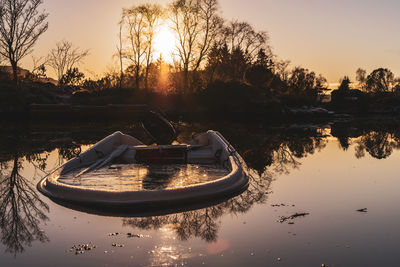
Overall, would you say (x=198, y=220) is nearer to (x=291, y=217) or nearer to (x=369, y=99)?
(x=291, y=217)

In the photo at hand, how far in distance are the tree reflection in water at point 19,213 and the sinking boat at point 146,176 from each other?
0.95ft

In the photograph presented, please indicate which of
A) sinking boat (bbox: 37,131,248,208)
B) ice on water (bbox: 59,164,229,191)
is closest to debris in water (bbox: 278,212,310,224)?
sinking boat (bbox: 37,131,248,208)

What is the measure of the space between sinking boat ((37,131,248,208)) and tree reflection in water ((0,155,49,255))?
291mm

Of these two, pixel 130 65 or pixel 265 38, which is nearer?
pixel 130 65

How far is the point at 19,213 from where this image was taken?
15.5 ft

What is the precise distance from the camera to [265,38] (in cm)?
5041

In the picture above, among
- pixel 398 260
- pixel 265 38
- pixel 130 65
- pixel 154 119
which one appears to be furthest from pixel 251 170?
pixel 265 38

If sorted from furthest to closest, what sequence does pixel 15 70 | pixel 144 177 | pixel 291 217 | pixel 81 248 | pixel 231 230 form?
pixel 15 70 → pixel 144 177 → pixel 291 217 → pixel 231 230 → pixel 81 248

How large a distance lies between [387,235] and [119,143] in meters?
7.10

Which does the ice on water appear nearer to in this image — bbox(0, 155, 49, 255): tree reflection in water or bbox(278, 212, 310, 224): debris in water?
bbox(0, 155, 49, 255): tree reflection in water

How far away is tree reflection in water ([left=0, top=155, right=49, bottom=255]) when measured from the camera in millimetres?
3809

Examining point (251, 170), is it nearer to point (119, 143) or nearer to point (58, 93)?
point (119, 143)

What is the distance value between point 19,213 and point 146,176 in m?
2.17

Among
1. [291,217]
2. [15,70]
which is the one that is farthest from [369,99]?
[291,217]
